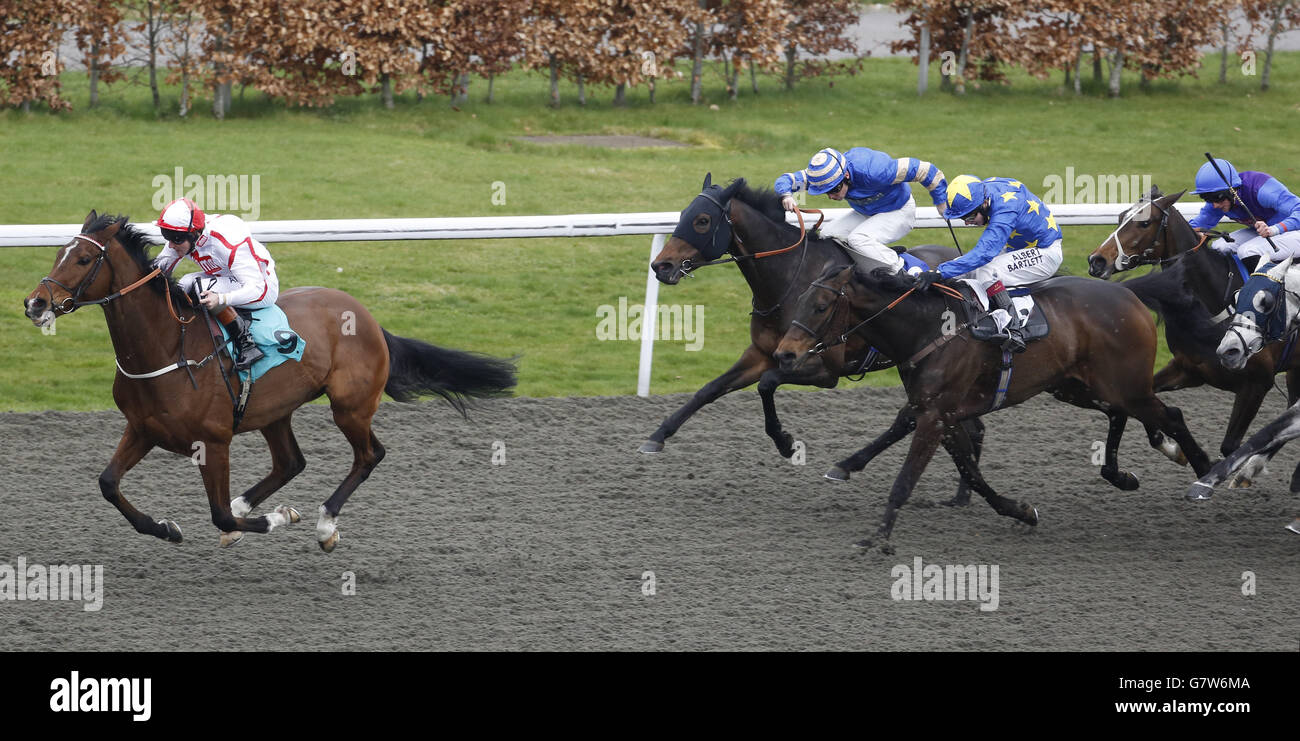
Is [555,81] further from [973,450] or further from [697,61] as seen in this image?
[973,450]

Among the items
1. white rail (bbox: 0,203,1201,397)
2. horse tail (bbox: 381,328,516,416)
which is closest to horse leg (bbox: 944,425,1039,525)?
white rail (bbox: 0,203,1201,397)


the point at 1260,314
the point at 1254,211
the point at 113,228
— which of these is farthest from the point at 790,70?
the point at 113,228

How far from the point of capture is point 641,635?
16.0ft

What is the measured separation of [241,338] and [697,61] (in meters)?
9.71

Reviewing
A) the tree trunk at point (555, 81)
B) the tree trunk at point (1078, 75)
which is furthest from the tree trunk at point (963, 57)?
the tree trunk at point (555, 81)

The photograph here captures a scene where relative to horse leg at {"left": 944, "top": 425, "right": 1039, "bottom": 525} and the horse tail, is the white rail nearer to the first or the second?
the horse tail

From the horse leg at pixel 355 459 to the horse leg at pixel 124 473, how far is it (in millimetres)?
592

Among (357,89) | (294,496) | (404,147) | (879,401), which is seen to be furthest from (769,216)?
(357,89)

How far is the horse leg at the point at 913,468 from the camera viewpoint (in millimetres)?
5797

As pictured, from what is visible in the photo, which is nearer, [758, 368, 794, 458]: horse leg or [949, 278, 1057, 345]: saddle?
[949, 278, 1057, 345]: saddle

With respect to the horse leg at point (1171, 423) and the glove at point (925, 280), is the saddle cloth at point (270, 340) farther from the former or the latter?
the horse leg at point (1171, 423)

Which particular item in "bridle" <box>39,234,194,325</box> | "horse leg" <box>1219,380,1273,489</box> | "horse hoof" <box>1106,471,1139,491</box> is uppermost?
"bridle" <box>39,234,194,325</box>

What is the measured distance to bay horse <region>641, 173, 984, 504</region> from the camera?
6.62 m

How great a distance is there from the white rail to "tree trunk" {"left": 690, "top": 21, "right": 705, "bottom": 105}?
6.78m
